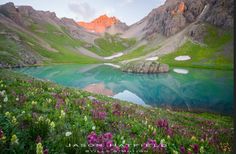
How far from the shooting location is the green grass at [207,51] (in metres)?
153

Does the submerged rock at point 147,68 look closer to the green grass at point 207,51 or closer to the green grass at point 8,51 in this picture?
the green grass at point 207,51

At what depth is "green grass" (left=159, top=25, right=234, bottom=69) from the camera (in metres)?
153

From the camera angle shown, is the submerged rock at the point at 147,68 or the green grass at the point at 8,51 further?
the green grass at the point at 8,51

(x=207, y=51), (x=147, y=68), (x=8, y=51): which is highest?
(x=8, y=51)

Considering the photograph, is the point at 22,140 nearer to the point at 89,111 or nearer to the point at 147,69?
the point at 89,111

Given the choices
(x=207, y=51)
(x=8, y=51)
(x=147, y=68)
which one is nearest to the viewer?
(x=147, y=68)

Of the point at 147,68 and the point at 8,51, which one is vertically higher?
the point at 8,51

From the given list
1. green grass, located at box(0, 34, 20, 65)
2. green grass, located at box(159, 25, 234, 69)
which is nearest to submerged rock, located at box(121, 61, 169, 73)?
green grass, located at box(159, 25, 234, 69)

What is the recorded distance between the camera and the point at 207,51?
561ft

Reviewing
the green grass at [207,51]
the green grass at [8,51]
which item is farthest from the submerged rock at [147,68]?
the green grass at [8,51]

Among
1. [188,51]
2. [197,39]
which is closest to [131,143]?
[188,51]

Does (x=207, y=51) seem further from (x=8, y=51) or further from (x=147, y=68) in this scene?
(x=8, y=51)

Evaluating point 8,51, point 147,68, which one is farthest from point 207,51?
point 8,51

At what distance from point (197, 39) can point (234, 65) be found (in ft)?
664
